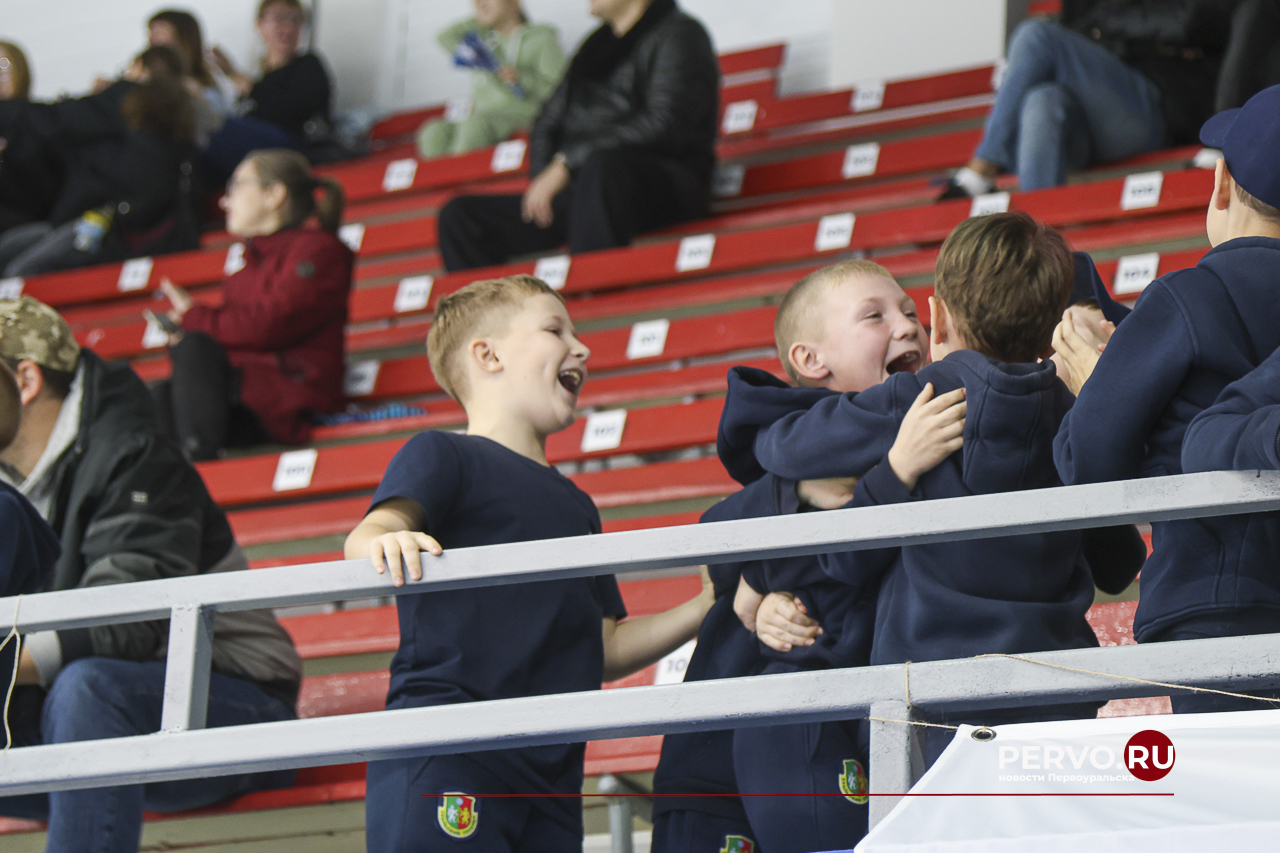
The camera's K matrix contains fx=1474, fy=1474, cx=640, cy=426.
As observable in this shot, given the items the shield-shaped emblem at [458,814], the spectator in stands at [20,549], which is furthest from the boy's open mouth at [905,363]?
the spectator in stands at [20,549]

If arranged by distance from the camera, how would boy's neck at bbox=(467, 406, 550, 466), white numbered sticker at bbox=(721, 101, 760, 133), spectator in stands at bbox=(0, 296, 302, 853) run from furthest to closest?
1. white numbered sticker at bbox=(721, 101, 760, 133)
2. spectator in stands at bbox=(0, 296, 302, 853)
3. boy's neck at bbox=(467, 406, 550, 466)

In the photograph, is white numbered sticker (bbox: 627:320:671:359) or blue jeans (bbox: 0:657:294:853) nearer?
blue jeans (bbox: 0:657:294:853)

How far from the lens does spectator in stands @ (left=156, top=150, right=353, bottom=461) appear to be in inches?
144

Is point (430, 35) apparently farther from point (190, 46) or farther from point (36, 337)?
point (36, 337)

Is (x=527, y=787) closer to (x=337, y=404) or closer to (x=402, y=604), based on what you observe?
(x=402, y=604)

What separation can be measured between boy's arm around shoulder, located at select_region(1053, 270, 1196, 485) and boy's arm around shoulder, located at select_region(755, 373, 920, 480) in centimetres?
21

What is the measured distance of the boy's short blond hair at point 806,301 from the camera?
187 centimetres

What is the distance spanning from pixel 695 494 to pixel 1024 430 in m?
1.51

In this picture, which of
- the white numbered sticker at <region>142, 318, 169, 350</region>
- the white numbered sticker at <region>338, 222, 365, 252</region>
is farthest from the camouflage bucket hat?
the white numbered sticker at <region>338, 222, 365, 252</region>

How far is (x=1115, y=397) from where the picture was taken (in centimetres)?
145

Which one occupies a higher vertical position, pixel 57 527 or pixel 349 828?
pixel 57 527

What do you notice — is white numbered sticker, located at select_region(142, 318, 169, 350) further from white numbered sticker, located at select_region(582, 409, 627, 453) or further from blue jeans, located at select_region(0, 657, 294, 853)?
blue jeans, located at select_region(0, 657, 294, 853)

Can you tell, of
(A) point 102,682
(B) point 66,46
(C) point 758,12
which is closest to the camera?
(A) point 102,682

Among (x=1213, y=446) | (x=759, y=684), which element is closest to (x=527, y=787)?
(x=759, y=684)
